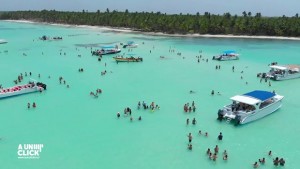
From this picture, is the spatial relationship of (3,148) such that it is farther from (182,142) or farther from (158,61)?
(158,61)

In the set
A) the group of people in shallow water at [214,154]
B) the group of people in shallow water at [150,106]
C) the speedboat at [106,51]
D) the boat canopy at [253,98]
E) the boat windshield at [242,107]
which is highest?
the speedboat at [106,51]

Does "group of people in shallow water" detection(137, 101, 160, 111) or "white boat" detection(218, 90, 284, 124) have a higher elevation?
"white boat" detection(218, 90, 284, 124)

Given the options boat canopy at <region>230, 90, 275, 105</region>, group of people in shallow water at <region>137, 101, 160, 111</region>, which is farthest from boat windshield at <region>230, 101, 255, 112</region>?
group of people in shallow water at <region>137, 101, 160, 111</region>

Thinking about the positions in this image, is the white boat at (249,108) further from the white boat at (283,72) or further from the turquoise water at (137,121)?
the white boat at (283,72)

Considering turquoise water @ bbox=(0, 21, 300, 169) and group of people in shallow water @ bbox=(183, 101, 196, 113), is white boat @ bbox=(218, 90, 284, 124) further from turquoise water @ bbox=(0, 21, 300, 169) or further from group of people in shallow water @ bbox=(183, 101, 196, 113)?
group of people in shallow water @ bbox=(183, 101, 196, 113)

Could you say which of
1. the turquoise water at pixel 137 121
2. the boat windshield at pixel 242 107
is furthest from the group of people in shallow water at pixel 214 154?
the boat windshield at pixel 242 107

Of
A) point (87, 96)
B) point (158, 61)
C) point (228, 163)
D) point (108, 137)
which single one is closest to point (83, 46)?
point (158, 61)

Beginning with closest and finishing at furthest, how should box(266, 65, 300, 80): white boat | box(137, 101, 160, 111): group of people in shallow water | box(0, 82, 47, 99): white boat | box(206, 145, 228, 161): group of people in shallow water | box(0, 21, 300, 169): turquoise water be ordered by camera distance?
box(206, 145, 228, 161): group of people in shallow water
box(0, 21, 300, 169): turquoise water
box(137, 101, 160, 111): group of people in shallow water
box(0, 82, 47, 99): white boat
box(266, 65, 300, 80): white boat

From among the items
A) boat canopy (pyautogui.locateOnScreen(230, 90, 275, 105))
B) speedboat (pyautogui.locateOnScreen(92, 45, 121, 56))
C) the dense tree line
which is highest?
the dense tree line
